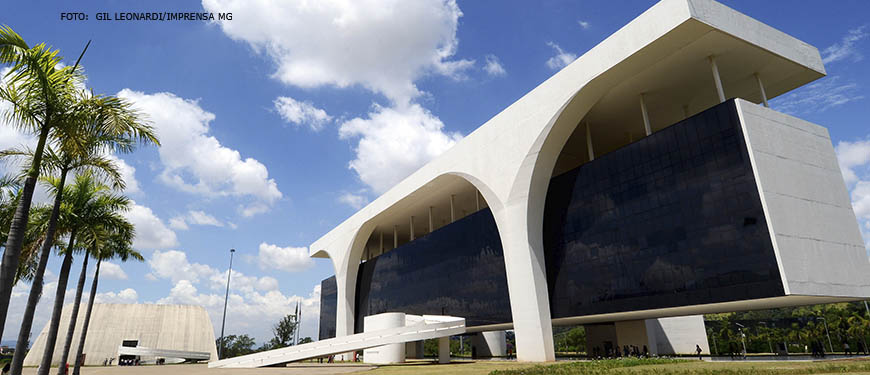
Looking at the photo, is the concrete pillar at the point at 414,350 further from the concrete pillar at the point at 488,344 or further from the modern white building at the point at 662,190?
the modern white building at the point at 662,190

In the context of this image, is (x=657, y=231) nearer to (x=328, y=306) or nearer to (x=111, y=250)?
(x=111, y=250)

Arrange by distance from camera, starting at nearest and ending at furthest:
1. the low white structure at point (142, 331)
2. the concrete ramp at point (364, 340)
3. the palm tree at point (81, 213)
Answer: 1. the palm tree at point (81, 213)
2. the concrete ramp at point (364, 340)
3. the low white structure at point (142, 331)

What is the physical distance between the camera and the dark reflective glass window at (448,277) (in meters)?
32.7

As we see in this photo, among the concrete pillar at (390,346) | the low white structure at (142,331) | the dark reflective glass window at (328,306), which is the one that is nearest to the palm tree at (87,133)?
the concrete pillar at (390,346)

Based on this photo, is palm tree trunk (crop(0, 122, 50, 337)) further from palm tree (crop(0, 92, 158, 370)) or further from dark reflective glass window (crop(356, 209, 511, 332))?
dark reflective glass window (crop(356, 209, 511, 332))

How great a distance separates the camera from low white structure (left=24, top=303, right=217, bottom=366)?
63250 millimetres

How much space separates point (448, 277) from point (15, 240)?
30067 millimetres

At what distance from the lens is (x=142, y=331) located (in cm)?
6750

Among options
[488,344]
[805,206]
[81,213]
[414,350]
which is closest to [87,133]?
[81,213]

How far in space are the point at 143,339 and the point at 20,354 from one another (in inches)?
2429

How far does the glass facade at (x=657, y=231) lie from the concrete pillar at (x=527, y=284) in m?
0.94

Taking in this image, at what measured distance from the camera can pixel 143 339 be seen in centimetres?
6669

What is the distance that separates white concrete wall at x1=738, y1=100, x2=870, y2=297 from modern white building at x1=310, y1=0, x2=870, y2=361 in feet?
0.22

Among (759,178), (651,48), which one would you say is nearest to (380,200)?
(651,48)
